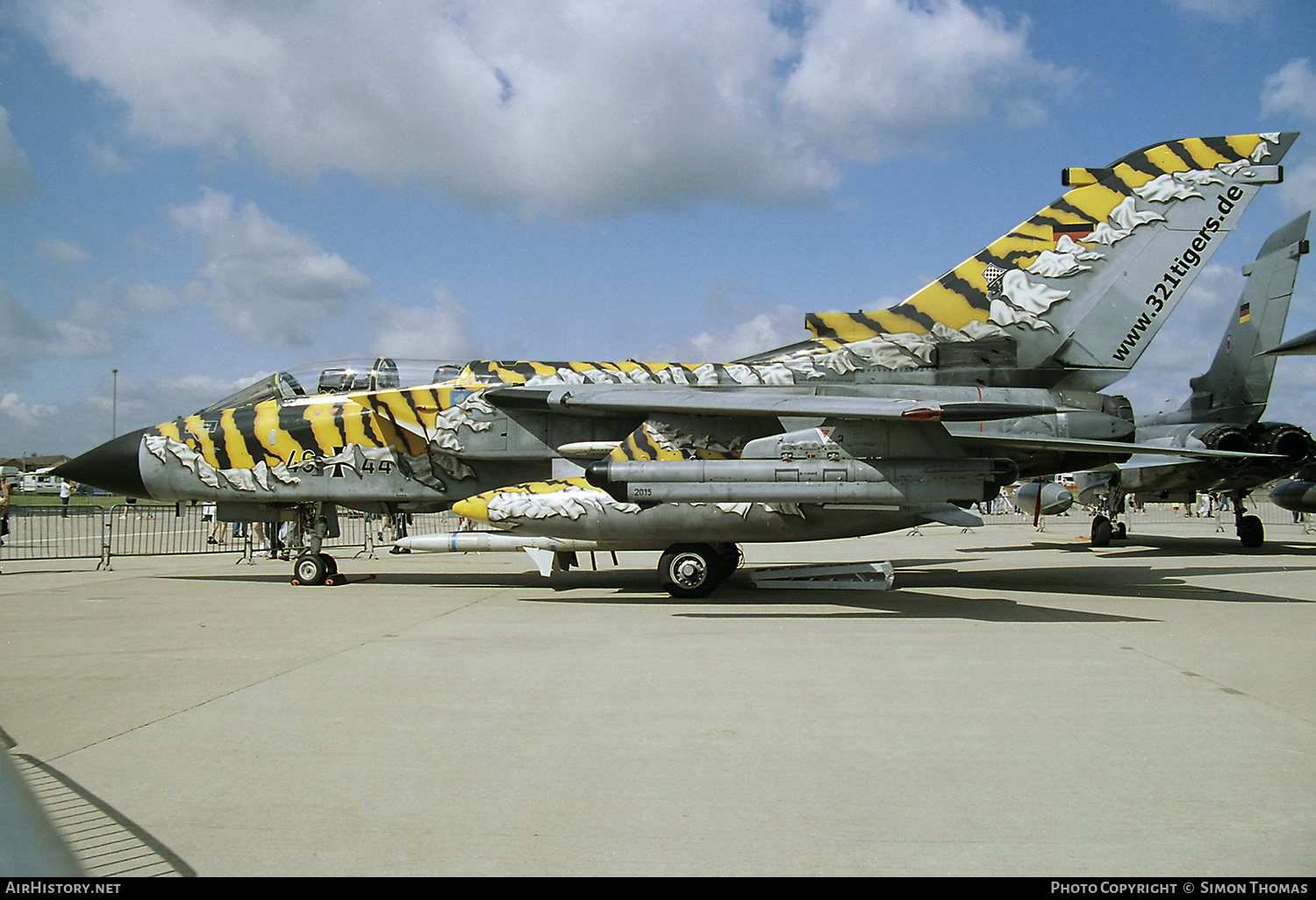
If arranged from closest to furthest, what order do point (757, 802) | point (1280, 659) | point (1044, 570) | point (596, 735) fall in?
point (757, 802)
point (596, 735)
point (1280, 659)
point (1044, 570)

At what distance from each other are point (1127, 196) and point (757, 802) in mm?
10610

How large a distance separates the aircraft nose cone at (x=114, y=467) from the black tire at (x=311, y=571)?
218 cm

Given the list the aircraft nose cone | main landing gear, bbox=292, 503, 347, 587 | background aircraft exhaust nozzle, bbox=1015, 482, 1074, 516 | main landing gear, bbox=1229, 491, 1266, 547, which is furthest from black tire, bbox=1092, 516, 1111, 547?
the aircraft nose cone

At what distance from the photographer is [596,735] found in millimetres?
4344

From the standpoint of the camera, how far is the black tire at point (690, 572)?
10.1 m

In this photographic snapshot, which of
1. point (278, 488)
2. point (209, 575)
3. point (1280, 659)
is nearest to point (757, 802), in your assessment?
point (1280, 659)

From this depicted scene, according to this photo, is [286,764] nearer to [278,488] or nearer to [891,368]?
[278,488]

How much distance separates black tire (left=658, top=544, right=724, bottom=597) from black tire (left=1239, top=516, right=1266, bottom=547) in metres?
14.0

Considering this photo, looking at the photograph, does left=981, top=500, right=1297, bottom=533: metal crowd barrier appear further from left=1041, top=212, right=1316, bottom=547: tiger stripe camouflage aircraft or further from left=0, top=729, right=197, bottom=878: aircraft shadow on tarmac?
left=0, top=729, right=197, bottom=878: aircraft shadow on tarmac

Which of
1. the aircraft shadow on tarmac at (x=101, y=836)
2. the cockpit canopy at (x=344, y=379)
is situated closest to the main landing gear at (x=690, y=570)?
→ the cockpit canopy at (x=344, y=379)

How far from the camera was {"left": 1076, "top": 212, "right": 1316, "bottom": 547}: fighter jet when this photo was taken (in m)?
16.4

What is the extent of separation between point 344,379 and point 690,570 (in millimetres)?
5377

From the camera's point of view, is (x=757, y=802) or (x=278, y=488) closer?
(x=757, y=802)

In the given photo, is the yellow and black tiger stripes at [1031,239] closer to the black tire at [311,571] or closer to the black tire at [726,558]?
the black tire at [726,558]
